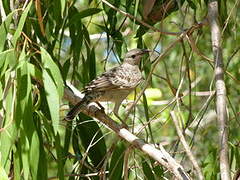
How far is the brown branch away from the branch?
201 mm

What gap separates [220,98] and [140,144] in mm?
422

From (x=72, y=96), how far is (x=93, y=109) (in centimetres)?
29

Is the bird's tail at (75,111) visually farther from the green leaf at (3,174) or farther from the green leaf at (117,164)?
the green leaf at (3,174)

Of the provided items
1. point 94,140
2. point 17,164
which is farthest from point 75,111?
point 17,164

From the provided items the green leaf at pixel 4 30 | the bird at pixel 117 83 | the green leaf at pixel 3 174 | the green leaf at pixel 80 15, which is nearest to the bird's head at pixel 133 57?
the bird at pixel 117 83

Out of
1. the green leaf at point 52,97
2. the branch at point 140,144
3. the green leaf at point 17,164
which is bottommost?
the branch at point 140,144

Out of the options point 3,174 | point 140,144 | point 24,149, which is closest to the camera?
point 3,174

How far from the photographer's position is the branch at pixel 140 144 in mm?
2369

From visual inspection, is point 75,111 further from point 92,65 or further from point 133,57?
point 133,57

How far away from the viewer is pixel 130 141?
2.66 metres

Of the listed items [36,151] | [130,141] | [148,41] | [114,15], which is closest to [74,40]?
[114,15]

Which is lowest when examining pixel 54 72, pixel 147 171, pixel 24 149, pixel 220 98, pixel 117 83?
pixel 147 171

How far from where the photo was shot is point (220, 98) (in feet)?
7.54

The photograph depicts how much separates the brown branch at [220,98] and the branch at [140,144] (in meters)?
0.20
